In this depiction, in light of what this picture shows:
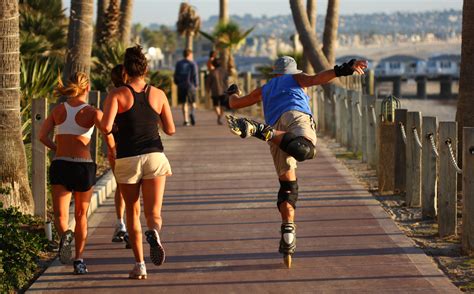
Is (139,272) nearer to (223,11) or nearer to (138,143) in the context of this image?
(138,143)

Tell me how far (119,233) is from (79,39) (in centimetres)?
650

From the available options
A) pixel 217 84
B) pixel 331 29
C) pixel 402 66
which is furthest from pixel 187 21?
pixel 402 66

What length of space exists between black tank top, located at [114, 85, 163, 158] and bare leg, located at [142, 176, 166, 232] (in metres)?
0.25

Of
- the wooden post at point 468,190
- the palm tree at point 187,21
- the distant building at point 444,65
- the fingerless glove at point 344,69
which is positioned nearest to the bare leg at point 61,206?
the fingerless glove at point 344,69

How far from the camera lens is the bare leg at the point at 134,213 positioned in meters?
9.55

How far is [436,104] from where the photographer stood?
7881 cm

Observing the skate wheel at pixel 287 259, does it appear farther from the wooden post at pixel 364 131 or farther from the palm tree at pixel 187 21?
the palm tree at pixel 187 21

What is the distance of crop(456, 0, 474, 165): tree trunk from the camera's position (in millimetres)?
14781

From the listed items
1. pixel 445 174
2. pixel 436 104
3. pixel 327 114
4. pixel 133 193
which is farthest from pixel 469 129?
pixel 436 104

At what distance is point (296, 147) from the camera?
9922 millimetres

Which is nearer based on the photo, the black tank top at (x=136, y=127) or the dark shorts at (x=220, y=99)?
the black tank top at (x=136, y=127)

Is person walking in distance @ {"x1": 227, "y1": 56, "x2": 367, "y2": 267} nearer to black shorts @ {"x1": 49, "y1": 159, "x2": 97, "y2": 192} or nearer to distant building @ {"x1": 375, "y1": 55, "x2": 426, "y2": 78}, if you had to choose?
black shorts @ {"x1": 49, "y1": 159, "x2": 97, "y2": 192}

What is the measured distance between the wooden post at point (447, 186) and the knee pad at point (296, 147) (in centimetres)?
179

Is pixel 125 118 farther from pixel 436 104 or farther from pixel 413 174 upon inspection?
pixel 436 104
